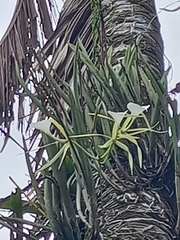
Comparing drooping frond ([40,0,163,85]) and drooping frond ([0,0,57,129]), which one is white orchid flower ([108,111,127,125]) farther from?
drooping frond ([0,0,57,129])

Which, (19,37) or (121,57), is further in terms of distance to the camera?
(19,37)

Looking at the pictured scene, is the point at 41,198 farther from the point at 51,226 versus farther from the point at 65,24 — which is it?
the point at 65,24

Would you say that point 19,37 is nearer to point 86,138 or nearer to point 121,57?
point 121,57

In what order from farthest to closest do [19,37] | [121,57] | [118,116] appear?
1. [19,37]
2. [121,57]
3. [118,116]

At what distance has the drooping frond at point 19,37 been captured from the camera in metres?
1.49

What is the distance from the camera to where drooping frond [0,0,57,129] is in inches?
58.8

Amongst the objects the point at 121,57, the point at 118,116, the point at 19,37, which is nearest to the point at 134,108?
the point at 118,116

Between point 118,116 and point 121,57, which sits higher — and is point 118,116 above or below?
below

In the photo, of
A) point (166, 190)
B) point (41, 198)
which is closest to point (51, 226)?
point (41, 198)

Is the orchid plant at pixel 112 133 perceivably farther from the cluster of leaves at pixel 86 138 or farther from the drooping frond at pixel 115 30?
Answer: the drooping frond at pixel 115 30

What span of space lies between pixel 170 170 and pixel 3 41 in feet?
2.98

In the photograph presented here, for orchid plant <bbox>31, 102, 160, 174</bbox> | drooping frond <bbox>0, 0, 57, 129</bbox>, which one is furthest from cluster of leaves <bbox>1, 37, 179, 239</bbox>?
drooping frond <bbox>0, 0, 57, 129</bbox>

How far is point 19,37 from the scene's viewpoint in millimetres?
1580

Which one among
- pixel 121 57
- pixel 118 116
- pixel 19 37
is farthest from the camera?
pixel 19 37
